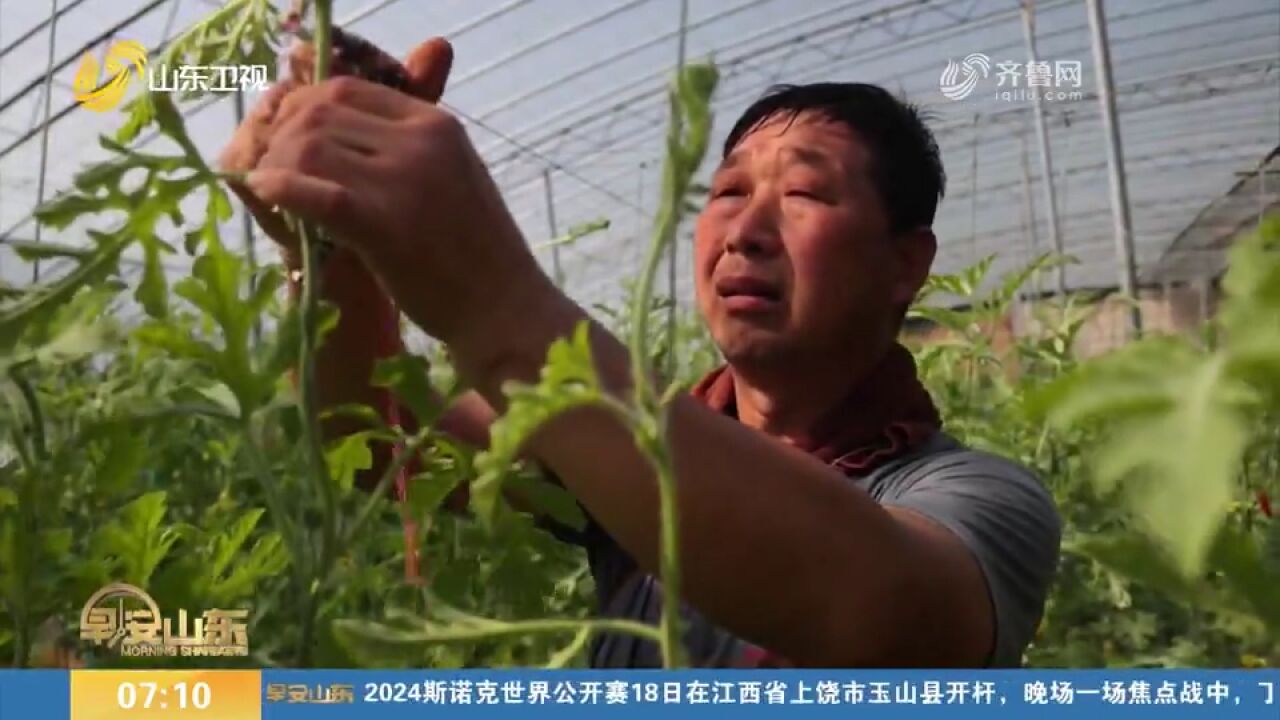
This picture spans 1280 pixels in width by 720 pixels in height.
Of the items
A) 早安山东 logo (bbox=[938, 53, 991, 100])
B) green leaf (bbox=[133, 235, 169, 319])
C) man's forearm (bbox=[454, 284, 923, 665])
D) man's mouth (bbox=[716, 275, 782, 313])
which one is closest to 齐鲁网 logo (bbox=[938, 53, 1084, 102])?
早安山东 logo (bbox=[938, 53, 991, 100])

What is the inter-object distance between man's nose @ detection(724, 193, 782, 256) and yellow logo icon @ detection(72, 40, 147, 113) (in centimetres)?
26

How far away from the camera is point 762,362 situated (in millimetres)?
564

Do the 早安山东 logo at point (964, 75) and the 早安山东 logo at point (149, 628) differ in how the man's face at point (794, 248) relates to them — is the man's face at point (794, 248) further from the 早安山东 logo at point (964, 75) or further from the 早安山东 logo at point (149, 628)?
the 早安山东 logo at point (149, 628)

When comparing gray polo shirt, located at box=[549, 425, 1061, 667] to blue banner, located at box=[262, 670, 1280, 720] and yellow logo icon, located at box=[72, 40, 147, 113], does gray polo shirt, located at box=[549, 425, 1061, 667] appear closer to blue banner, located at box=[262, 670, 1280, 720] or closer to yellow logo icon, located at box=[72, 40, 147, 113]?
blue banner, located at box=[262, 670, 1280, 720]

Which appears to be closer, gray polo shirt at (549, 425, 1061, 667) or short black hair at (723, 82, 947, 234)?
gray polo shirt at (549, 425, 1061, 667)

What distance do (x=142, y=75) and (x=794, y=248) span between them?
0.28 metres

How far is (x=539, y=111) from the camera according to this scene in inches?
95.6

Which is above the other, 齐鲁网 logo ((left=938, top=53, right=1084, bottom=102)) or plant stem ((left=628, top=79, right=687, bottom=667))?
齐鲁网 logo ((left=938, top=53, right=1084, bottom=102))

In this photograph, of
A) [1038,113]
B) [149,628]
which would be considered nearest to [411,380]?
[149,628]

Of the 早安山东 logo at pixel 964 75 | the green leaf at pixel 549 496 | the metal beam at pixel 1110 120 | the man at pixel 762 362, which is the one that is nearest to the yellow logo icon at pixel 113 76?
the man at pixel 762 362

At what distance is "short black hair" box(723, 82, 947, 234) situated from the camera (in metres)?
0.57

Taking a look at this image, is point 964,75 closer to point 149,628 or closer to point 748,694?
point 748,694

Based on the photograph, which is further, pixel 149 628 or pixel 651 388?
pixel 149 628

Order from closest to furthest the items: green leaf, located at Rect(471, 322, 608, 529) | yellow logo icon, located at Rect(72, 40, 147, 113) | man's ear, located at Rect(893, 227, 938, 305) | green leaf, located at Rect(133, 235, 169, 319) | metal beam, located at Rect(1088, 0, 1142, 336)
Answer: green leaf, located at Rect(471, 322, 608, 529) < green leaf, located at Rect(133, 235, 169, 319) < yellow logo icon, located at Rect(72, 40, 147, 113) < man's ear, located at Rect(893, 227, 938, 305) < metal beam, located at Rect(1088, 0, 1142, 336)
